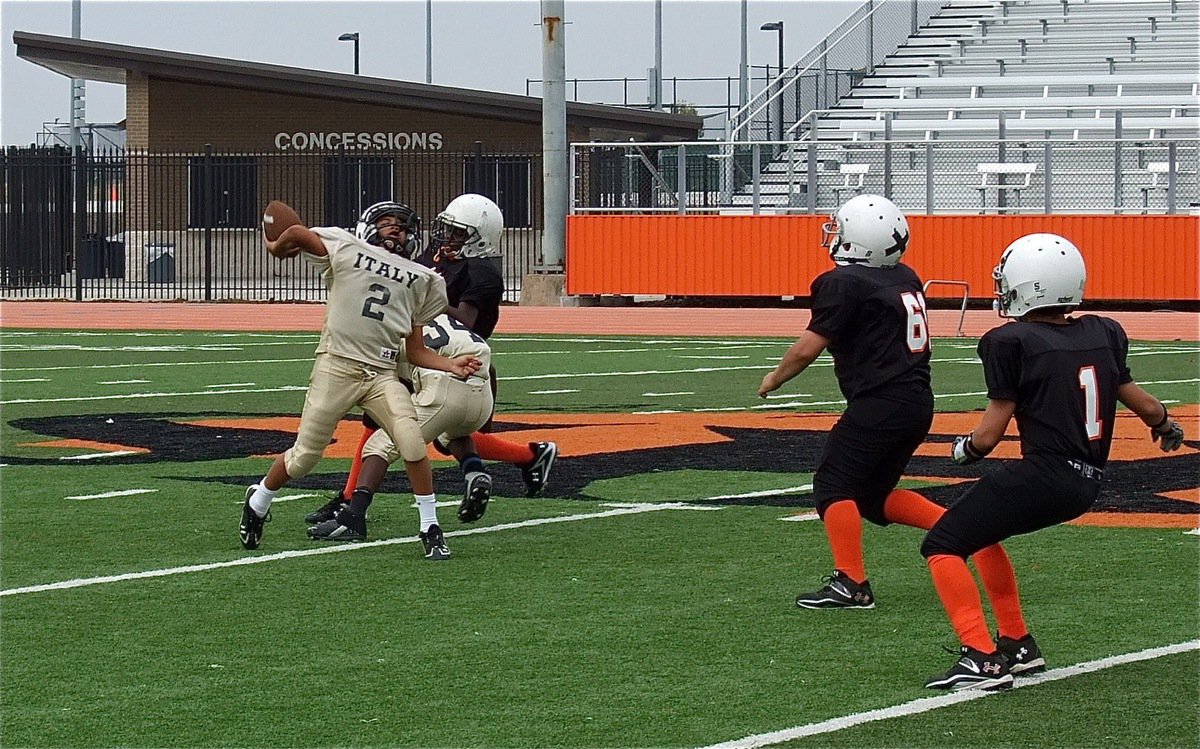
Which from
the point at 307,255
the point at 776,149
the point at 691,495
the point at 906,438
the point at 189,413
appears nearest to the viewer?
the point at 906,438

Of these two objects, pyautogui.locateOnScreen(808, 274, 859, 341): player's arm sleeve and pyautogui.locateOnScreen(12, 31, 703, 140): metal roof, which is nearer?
pyautogui.locateOnScreen(808, 274, 859, 341): player's arm sleeve

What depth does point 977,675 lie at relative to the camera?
20.4ft

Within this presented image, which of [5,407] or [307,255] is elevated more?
[307,255]

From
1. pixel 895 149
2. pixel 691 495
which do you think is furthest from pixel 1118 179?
pixel 691 495

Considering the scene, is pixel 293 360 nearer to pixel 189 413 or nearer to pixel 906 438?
pixel 189 413

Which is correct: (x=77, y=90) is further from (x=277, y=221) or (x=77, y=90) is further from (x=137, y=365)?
(x=277, y=221)

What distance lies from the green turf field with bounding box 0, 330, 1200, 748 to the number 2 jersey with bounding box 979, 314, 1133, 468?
77cm

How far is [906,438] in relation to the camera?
7.50 meters

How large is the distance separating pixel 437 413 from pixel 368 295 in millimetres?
876

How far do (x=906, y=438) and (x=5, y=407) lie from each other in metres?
9.56

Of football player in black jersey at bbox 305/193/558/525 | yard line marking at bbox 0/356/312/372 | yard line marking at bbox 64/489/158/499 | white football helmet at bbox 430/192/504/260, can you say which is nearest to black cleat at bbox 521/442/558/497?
football player in black jersey at bbox 305/193/558/525

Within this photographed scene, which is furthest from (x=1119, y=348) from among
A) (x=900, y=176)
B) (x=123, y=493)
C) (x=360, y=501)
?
(x=900, y=176)

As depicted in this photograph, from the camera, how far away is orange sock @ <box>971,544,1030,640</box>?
649cm

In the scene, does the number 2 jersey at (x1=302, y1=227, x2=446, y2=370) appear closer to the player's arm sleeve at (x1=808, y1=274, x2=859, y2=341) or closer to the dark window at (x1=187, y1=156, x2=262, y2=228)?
the player's arm sleeve at (x1=808, y1=274, x2=859, y2=341)
